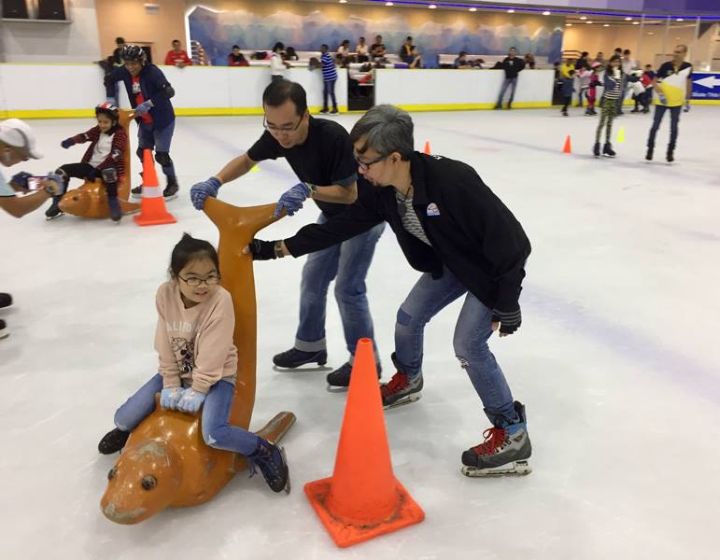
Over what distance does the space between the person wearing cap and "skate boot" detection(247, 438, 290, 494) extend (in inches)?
73.3

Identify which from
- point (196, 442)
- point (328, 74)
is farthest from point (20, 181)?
point (328, 74)

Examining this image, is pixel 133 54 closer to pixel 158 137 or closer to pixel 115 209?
pixel 158 137

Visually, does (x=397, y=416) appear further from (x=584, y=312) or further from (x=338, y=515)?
(x=584, y=312)

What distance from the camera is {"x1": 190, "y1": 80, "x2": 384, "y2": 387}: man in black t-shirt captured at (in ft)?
6.88

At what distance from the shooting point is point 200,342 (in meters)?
1.92

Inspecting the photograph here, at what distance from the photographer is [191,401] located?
6.14 ft

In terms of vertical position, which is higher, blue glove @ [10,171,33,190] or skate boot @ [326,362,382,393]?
blue glove @ [10,171,33,190]

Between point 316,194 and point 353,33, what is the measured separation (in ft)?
69.8

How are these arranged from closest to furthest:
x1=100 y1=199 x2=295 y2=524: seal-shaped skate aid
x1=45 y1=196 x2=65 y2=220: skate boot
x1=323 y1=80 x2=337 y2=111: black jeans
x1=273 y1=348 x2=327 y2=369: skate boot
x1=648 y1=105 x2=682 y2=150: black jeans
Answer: x1=100 y1=199 x2=295 y2=524: seal-shaped skate aid < x1=273 y1=348 x2=327 y2=369: skate boot < x1=45 y1=196 x2=65 y2=220: skate boot < x1=648 y1=105 x2=682 y2=150: black jeans < x1=323 y1=80 x2=337 y2=111: black jeans

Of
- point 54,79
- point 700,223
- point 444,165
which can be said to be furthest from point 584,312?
point 54,79

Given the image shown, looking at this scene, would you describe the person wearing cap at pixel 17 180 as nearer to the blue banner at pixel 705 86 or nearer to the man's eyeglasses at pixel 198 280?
the man's eyeglasses at pixel 198 280

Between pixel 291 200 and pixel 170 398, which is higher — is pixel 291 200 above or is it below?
above

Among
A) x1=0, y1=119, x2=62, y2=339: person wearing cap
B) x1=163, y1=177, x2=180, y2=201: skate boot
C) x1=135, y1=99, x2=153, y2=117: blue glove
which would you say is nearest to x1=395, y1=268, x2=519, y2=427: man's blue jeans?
x1=0, y1=119, x2=62, y2=339: person wearing cap

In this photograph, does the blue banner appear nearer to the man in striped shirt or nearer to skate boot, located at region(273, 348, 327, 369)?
→ the man in striped shirt
